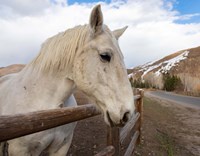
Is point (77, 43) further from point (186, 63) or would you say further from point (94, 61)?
point (186, 63)

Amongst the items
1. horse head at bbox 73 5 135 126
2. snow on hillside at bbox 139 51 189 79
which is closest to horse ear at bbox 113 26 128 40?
horse head at bbox 73 5 135 126

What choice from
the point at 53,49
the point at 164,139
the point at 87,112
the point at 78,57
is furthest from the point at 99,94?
the point at 164,139

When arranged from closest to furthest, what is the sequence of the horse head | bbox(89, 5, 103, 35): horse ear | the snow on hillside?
the horse head
bbox(89, 5, 103, 35): horse ear
the snow on hillside

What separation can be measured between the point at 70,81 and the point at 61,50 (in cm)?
35

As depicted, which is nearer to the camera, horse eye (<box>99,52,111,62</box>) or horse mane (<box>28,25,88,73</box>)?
horse eye (<box>99,52,111,62</box>)

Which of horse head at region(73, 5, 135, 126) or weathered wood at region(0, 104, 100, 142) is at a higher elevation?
horse head at region(73, 5, 135, 126)

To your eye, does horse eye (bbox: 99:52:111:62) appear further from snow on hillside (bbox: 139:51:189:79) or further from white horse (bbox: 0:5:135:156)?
snow on hillside (bbox: 139:51:189:79)

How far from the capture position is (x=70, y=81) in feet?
7.58

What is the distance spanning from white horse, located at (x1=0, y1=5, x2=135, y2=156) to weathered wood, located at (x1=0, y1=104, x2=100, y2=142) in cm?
44

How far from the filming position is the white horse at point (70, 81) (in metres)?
1.93

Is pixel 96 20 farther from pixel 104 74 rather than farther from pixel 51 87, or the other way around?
pixel 51 87

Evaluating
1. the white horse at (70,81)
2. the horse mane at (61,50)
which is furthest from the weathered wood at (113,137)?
the horse mane at (61,50)

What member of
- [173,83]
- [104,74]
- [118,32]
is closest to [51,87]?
[104,74]

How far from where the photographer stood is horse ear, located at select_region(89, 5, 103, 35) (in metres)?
1.96
